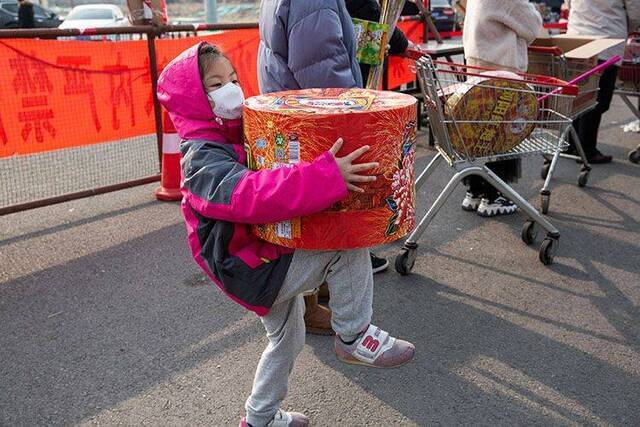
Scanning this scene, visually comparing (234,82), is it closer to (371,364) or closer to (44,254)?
(371,364)

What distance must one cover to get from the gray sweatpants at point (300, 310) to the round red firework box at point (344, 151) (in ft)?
0.53

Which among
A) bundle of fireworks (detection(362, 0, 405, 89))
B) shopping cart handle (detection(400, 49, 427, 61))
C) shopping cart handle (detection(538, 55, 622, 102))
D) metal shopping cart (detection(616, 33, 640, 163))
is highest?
bundle of fireworks (detection(362, 0, 405, 89))

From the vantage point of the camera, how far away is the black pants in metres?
6.35

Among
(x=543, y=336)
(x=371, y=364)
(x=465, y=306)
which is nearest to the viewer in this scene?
(x=371, y=364)

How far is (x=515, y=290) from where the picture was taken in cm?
392

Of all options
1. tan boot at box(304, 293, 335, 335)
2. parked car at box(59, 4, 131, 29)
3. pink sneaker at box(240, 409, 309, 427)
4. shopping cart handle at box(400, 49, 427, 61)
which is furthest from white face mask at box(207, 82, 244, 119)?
parked car at box(59, 4, 131, 29)

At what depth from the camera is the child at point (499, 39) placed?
186 inches

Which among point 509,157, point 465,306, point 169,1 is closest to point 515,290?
point 465,306

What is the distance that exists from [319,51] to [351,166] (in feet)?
3.83

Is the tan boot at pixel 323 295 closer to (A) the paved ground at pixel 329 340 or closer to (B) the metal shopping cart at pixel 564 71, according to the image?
(A) the paved ground at pixel 329 340

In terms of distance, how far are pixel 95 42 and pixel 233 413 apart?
11.7 ft

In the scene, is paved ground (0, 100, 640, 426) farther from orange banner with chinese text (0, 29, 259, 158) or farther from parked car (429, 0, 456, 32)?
parked car (429, 0, 456, 32)

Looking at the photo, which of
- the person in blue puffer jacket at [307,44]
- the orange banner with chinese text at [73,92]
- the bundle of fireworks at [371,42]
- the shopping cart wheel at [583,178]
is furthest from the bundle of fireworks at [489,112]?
the orange banner with chinese text at [73,92]

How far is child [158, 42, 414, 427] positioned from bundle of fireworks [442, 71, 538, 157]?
1.87m
